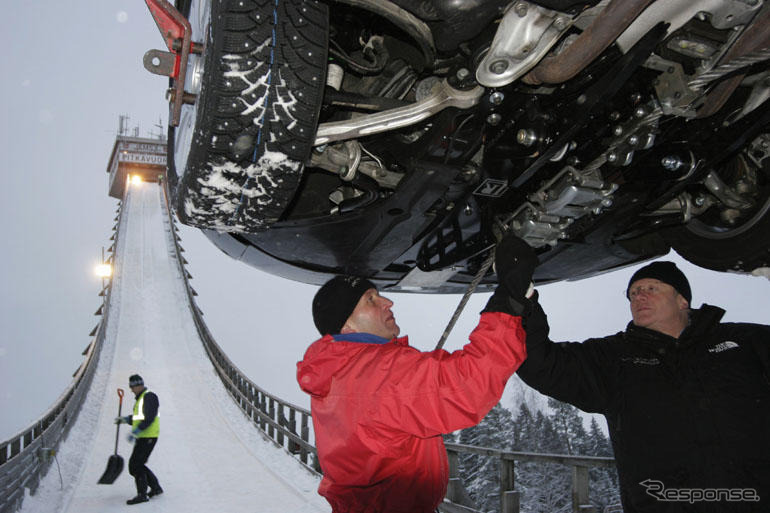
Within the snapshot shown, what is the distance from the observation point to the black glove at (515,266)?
1.73 meters

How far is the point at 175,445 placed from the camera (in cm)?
856

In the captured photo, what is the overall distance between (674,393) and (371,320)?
1.26m

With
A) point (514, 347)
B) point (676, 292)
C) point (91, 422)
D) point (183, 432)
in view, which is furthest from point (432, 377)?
point (91, 422)

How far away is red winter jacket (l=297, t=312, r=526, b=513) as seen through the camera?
148 cm

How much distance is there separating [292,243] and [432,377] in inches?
47.0

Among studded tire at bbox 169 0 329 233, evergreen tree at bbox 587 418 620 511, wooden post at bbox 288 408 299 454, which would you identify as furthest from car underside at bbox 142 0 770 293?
wooden post at bbox 288 408 299 454

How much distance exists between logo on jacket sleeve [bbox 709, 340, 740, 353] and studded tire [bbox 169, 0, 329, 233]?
1819 millimetres

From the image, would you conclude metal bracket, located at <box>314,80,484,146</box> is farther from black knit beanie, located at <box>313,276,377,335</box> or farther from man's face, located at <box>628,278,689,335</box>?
man's face, located at <box>628,278,689,335</box>

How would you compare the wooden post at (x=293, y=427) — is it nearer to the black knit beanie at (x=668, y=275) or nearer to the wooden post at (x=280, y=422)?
the wooden post at (x=280, y=422)

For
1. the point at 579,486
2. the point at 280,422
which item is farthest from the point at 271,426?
the point at 579,486

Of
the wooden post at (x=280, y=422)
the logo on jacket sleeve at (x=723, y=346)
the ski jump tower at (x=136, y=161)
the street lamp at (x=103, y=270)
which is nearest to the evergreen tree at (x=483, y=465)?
the wooden post at (x=280, y=422)

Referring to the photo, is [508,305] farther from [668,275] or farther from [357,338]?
[668,275]

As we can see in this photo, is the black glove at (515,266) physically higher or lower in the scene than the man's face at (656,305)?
lower

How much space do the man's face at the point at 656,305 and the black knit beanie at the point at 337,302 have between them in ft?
4.18
